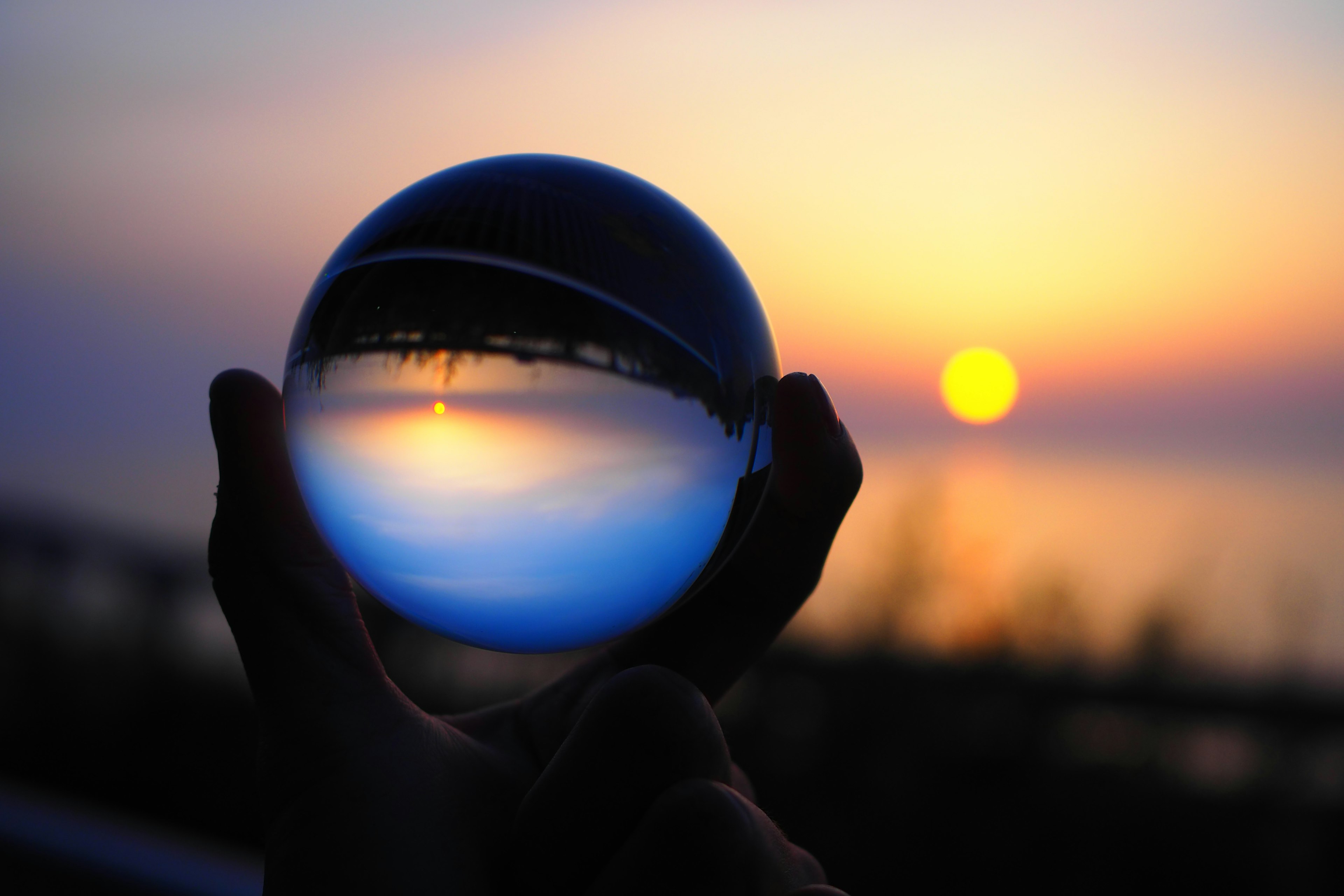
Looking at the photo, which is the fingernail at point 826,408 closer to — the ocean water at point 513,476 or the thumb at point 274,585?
the ocean water at point 513,476

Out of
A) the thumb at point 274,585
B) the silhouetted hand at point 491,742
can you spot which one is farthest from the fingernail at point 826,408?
the thumb at point 274,585

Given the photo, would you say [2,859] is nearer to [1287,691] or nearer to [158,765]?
[158,765]

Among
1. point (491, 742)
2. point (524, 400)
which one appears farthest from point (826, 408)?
point (491, 742)

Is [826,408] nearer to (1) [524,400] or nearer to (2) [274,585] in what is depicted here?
(1) [524,400]

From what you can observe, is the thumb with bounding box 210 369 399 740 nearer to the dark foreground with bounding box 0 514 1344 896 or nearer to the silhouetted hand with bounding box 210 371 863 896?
the silhouetted hand with bounding box 210 371 863 896

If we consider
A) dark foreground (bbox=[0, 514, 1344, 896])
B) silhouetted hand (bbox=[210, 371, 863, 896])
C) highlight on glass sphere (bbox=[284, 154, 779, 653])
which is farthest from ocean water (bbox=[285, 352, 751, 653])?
dark foreground (bbox=[0, 514, 1344, 896])

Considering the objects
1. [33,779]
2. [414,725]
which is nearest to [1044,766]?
[414,725]
